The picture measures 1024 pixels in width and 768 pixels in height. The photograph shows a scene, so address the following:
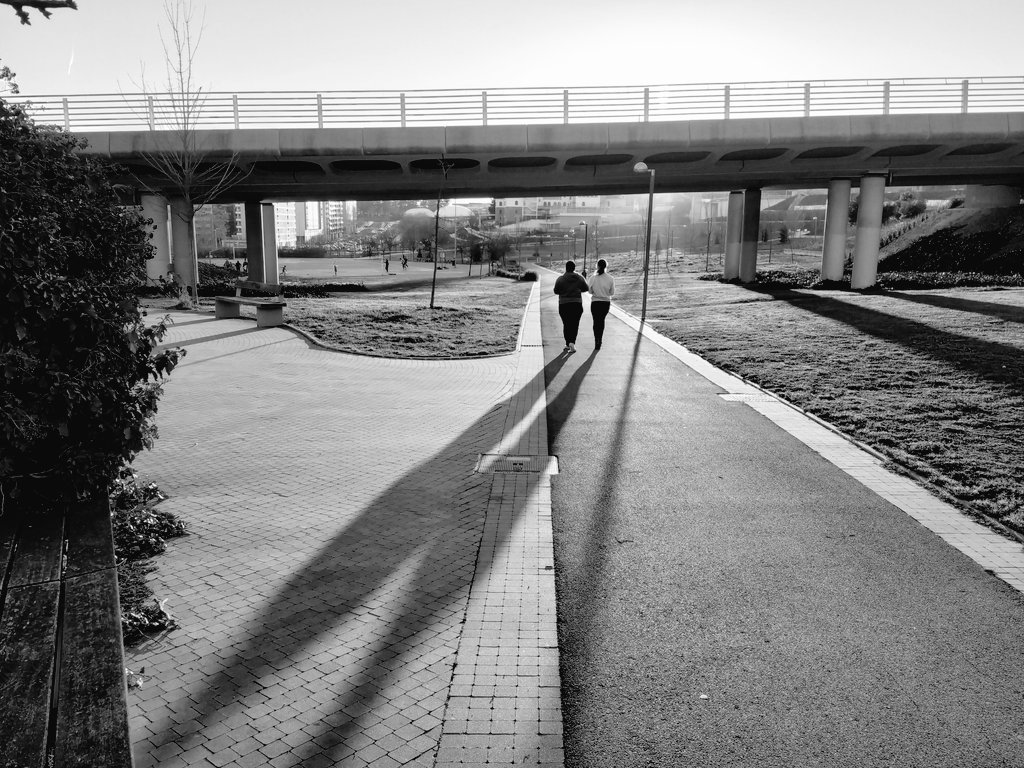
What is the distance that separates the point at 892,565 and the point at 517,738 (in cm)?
327

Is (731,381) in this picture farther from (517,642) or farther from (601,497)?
(517,642)

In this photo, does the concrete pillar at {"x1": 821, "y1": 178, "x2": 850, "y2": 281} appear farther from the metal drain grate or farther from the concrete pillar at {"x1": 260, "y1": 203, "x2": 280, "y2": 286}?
the metal drain grate

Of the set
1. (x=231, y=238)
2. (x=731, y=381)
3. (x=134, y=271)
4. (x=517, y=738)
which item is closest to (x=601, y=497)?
(x=517, y=738)

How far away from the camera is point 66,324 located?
171 inches

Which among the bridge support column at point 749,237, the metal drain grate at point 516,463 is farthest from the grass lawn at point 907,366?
the bridge support column at point 749,237

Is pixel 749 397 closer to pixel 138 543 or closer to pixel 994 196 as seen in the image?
pixel 138 543

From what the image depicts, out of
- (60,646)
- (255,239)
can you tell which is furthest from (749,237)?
(60,646)

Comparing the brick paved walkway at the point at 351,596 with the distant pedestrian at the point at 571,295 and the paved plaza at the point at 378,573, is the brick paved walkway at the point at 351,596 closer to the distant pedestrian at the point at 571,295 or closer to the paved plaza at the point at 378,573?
the paved plaza at the point at 378,573

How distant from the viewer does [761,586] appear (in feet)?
16.3

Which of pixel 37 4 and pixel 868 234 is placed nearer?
pixel 37 4

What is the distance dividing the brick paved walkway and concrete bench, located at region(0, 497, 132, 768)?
549 millimetres

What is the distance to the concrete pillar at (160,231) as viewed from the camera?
31625 mm

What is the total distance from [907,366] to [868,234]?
20.4 m

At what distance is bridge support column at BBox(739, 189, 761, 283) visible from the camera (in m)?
37.6
